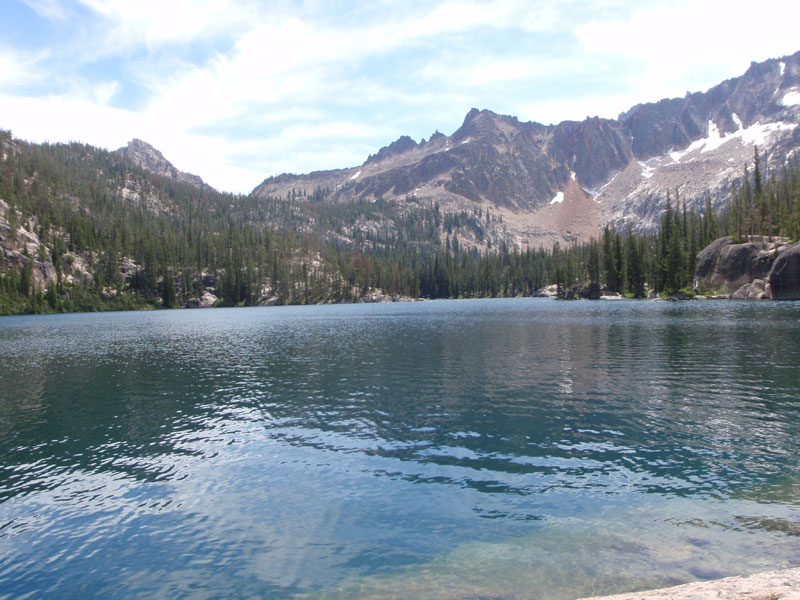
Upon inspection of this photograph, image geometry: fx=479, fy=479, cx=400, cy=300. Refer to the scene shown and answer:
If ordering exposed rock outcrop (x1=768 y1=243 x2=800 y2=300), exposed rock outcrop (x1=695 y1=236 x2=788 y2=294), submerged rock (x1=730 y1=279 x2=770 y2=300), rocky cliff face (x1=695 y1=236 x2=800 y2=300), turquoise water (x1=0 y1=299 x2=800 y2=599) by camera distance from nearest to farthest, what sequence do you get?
1. turquoise water (x1=0 y1=299 x2=800 y2=599)
2. exposed rock outcrop (x1=768 y1=243 x2=800 y2=300)
3. rocky cliff face (x1=695 y1=236 x2=800 y2=300)
4. submerged rock (x1=730 y1=279 x2=770 y2=300)
5. exposed rock outcrop (x1=695 y1=236 x2=788 y2=294)

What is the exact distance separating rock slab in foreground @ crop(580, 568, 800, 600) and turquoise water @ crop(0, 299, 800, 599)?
1.17 m

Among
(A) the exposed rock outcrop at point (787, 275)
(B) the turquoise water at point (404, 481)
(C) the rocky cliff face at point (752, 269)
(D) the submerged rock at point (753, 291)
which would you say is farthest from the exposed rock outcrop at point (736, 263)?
(B) the turquoise water at point (404, 481)

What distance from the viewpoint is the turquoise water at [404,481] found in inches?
466

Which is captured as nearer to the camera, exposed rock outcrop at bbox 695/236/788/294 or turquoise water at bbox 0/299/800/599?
turquoise water at bbox 0/299/800/599

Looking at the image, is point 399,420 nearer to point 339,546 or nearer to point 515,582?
point 339,546

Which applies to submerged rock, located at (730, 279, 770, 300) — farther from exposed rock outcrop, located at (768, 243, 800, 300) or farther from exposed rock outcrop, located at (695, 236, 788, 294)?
exposed rock outcrop, located at (768, 243, 800, 300)

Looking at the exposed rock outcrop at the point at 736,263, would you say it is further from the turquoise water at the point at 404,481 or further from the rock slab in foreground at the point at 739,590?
the rock slab in foreground at the point at 739,590

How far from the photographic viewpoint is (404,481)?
1731 centimetres

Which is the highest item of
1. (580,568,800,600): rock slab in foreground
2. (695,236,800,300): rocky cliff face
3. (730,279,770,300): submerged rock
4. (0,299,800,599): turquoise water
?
(695,236,800,300): rocky cliff face

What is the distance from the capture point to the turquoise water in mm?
11844

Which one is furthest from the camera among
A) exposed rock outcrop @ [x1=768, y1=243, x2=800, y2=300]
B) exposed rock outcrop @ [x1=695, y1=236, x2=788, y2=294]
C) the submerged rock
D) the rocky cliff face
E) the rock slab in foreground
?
exposed rock outcrop @ [x1=695, y1=236, x2=788, y2=294]

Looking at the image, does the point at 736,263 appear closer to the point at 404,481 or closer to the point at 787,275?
the point at 787,275

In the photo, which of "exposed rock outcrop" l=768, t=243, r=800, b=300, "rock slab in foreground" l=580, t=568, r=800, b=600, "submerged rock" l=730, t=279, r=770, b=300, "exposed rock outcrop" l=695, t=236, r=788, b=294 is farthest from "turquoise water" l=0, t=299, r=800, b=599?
"exposed rock outcrop" l=695, t=236, r=788, b=294

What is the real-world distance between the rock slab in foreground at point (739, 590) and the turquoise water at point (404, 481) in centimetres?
117
